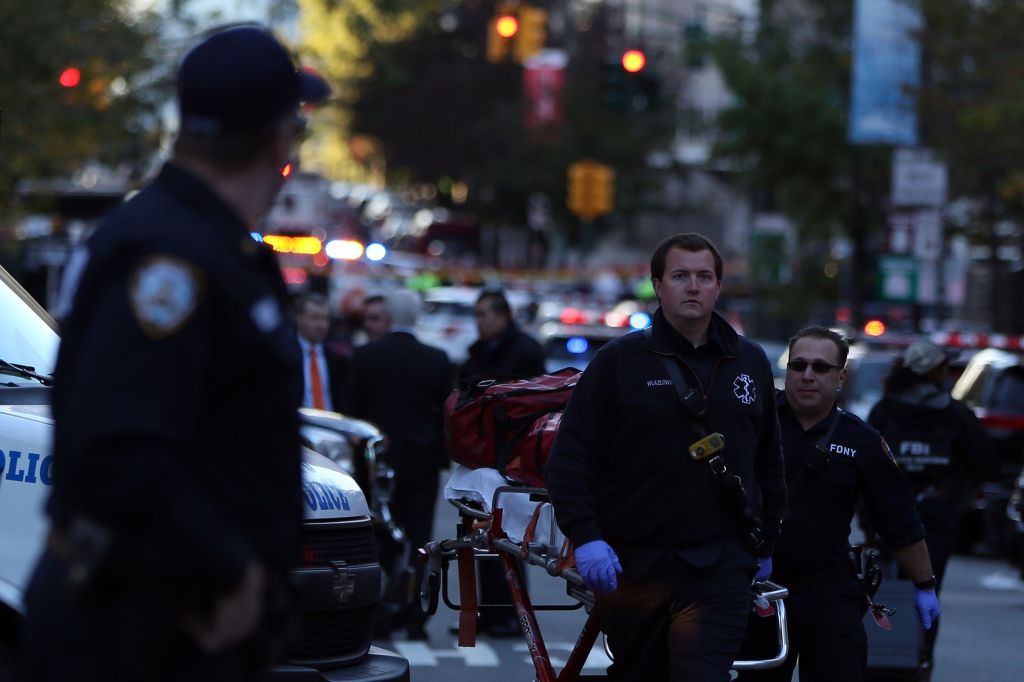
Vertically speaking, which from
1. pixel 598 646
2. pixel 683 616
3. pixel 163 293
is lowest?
pixel 598 646

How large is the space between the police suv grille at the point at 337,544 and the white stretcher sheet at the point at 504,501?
35 centimetres

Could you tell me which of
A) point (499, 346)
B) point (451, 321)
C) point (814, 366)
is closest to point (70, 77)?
point (499, 346)

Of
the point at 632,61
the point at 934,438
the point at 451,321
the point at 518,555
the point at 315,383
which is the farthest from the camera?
the point at 451,321

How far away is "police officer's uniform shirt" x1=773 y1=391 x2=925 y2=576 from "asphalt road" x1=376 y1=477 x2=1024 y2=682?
3.30ft

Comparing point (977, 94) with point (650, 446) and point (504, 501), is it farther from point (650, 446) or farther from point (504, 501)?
point (650, 446)

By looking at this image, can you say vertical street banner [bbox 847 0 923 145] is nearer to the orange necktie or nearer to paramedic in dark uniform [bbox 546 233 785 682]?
the orange necktie

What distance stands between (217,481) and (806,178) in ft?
109

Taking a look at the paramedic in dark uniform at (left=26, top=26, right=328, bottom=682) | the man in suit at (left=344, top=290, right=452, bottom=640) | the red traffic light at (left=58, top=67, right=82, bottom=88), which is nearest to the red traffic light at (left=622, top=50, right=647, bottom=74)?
the red traffic light at (left=58, top=67, right=82, bottom=88)

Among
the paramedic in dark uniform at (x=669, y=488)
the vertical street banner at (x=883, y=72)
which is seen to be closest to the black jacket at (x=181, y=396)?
the paramedic in dark uniform at (x=669, y=488)

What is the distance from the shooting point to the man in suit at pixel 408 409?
1158 cm

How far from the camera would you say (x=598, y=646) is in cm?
1095

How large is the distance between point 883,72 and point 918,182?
1.55 metres

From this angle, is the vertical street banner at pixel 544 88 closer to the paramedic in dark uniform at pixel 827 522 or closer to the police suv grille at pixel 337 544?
the paramedic in dark uniform at pixel 827 522

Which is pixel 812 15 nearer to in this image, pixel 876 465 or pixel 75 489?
pixel 876 465
